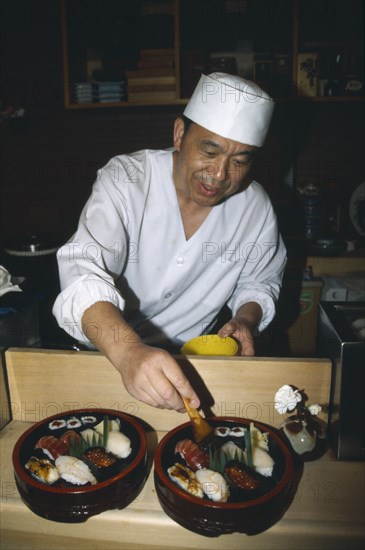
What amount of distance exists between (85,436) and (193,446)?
27 cm

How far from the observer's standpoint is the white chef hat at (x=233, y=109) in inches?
62.3

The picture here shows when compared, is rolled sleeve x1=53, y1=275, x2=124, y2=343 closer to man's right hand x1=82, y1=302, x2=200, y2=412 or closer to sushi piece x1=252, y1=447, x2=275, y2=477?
man's right hand x1=82, y1=302, x2=200, y2=412

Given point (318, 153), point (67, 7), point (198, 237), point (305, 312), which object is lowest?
point (305, 312)

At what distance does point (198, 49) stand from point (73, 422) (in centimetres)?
322

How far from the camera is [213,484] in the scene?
0.91 meters

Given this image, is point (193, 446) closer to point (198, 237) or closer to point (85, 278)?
point (85, 278)

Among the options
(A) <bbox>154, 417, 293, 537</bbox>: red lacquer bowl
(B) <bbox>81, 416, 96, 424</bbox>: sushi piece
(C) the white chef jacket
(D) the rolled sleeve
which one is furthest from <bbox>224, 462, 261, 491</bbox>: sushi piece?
(C) the white chef jacket

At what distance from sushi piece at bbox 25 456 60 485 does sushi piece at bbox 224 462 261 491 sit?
371 millimetres

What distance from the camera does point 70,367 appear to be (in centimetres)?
122

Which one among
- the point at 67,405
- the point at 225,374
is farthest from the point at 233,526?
the point at 67,405

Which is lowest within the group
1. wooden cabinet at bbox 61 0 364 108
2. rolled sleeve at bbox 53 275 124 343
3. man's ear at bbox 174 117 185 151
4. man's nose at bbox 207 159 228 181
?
rolled sleeve at bbox 53 275 124 343

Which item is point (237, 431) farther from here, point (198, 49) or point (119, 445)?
point (198, 49)

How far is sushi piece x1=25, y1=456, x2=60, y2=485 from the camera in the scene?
3.05 ft

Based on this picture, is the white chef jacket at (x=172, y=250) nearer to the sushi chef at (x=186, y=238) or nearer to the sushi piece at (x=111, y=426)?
the sushi chef at (x=186, y=238)
